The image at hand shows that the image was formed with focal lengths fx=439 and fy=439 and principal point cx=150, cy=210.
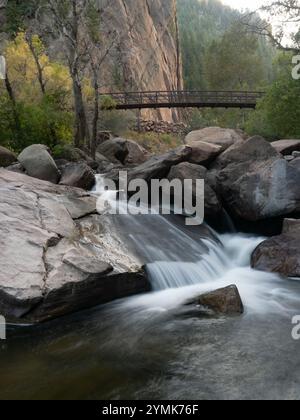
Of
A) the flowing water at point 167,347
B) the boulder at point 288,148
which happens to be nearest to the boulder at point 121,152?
the boulder at point 288,148

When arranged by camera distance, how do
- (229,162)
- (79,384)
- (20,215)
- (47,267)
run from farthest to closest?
(229,162) → (20,215) → (47,267) → (79,384)

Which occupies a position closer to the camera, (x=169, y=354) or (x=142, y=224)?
(x=169, y=354)

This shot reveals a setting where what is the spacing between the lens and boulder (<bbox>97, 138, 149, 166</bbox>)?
23.6 metres

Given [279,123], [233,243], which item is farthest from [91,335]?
[279,123]

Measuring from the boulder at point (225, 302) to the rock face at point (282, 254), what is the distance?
263cm

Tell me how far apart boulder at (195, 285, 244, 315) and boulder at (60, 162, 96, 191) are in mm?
8275

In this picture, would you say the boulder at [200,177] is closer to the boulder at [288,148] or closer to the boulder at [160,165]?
the boulder at [160,165]

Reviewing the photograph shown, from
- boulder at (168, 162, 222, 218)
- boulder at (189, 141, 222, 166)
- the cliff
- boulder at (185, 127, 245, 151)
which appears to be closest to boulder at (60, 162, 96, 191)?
boulder at (168, 162, 222, 218)

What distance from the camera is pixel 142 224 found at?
12078 mm

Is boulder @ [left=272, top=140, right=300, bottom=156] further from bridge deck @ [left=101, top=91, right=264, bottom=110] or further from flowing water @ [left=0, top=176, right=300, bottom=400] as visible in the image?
bridge deck @ [left=101, top=91, right=264, bottom=110]

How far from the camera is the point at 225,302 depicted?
324 inches

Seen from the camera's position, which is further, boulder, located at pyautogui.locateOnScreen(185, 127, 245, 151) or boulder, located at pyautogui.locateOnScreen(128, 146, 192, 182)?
boulder, located at pyautogui.locateOnScreen(185, 127, 245, 151)
